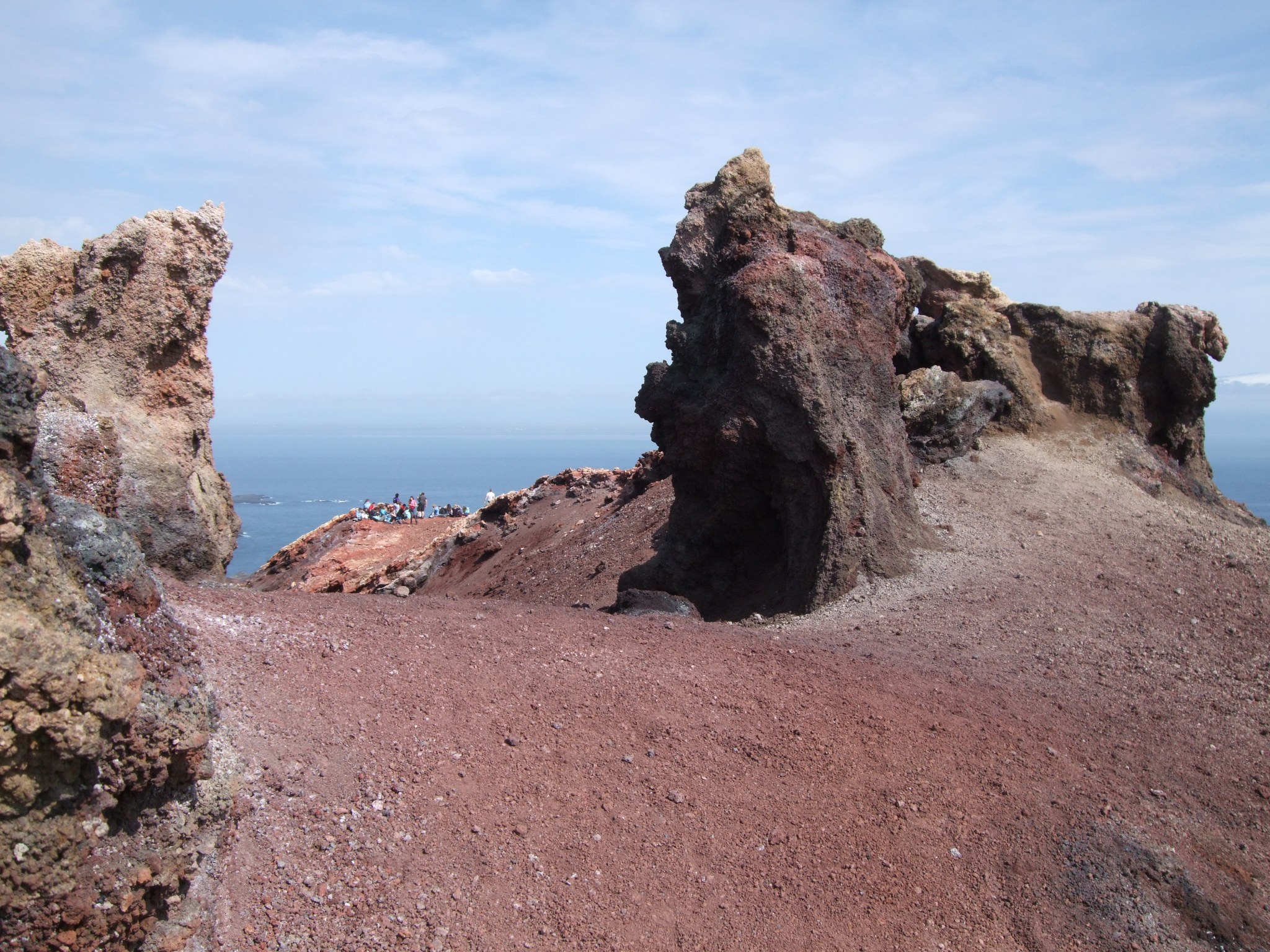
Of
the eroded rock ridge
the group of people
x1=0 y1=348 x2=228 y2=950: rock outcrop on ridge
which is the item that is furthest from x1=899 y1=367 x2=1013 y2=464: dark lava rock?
the group of people

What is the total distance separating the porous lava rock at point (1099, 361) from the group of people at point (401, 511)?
45.2 ft

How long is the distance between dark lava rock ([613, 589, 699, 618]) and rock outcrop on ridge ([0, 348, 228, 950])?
16.7ft

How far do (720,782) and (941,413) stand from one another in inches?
375

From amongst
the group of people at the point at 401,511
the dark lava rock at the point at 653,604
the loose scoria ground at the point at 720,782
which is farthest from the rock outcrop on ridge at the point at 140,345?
the group of people at the point at 401,511

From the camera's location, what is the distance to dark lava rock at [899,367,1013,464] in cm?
1422

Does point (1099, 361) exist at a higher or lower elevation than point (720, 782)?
higher

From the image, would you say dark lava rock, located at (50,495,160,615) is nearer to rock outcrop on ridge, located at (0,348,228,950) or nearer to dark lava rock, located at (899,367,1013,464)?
rock outcrop on ridge, located at (0,348,228,950)

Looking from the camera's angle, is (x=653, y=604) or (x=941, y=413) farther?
(x=941, y=413)

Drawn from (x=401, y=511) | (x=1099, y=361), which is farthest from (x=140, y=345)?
(x=401, y=511)

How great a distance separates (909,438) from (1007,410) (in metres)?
2.50

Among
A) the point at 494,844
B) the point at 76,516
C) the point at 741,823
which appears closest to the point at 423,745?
the point at 494,844

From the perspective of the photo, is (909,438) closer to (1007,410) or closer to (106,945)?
(1007,410)

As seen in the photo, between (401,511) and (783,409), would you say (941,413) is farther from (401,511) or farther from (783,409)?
(401,511)

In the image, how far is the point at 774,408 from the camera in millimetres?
10453
